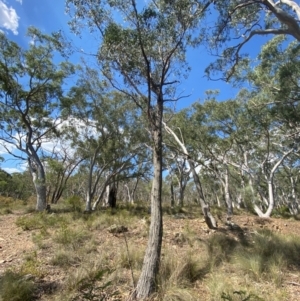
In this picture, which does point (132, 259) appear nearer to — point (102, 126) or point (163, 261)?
point (163, 261)

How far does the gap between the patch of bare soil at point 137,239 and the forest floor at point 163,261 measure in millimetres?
21

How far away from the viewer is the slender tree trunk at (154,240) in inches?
188

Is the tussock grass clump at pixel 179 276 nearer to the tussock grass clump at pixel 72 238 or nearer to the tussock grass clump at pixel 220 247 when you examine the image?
A: the tussock grass clump at pixel 220 247

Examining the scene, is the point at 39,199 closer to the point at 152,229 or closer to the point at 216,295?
the point at 152,229

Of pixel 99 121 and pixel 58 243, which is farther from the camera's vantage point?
pixel 99 121

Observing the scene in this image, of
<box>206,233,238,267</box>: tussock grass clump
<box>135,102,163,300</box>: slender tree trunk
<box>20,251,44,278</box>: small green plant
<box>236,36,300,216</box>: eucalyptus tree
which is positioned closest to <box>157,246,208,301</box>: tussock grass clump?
<box>135,102,163,300</box>: slender tree trunk

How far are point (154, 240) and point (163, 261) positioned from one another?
40.7 inches

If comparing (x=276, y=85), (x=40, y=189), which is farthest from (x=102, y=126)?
(x=276, y=85)

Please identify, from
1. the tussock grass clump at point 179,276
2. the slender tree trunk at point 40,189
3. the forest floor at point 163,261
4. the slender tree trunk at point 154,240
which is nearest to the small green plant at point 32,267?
the forest floor at point 163,261

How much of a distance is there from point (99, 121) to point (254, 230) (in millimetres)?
10336

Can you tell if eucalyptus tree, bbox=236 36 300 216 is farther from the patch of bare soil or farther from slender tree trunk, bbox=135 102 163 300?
slender tree trunk, bbox=135 102 163 300

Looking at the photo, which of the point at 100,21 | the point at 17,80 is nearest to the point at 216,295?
the point at 100,21

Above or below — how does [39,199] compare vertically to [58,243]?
above

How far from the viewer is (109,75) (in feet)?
23.7
